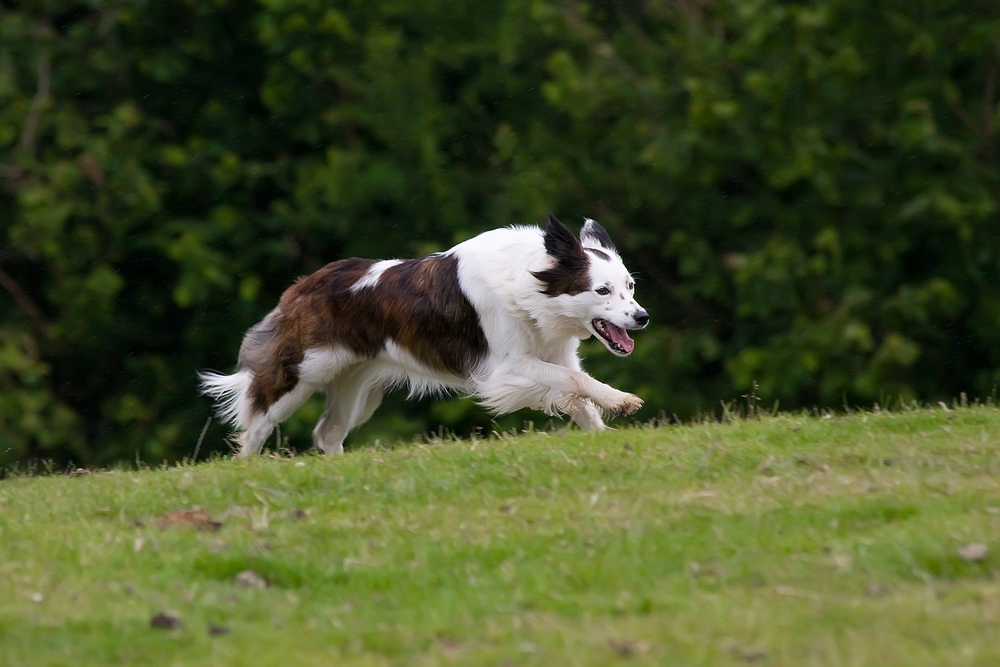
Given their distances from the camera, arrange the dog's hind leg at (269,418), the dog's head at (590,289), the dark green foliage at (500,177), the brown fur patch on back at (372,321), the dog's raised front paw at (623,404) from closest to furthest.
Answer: the dog's raised front paw at (623,404) → the dog's head at (590,289) → the brown fur patch on back at (372,321) → the dog's hind leg at (269,418) → the dark green foliage at (500,177)

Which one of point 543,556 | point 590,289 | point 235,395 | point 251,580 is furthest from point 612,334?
point 251,580

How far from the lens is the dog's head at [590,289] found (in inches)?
344

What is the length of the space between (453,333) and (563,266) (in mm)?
909

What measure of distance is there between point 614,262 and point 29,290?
480 inches

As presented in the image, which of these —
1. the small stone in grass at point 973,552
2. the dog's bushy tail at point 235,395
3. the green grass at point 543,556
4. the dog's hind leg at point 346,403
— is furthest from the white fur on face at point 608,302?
the small stone in grass at point 973,552

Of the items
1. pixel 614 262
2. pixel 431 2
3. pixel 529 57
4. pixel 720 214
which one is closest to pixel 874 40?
pixel 720 214

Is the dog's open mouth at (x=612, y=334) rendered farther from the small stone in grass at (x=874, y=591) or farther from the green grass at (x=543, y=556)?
the small stone in grass at (x=874, y=591)

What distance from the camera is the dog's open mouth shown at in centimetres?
884

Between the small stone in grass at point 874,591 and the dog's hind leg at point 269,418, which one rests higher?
the small stone in grass at point 874,591

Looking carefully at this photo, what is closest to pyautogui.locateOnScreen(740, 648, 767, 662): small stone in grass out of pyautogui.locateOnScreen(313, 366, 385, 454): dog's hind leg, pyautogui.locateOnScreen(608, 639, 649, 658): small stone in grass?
pyautogui.locateOnScreen(608, 639, 649, 658): small stone in grass

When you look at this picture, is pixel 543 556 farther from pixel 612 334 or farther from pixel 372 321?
pixel 372 321

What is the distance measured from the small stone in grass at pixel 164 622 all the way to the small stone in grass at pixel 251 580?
54cm

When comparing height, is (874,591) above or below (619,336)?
above

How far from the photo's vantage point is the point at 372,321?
9.24 meters
